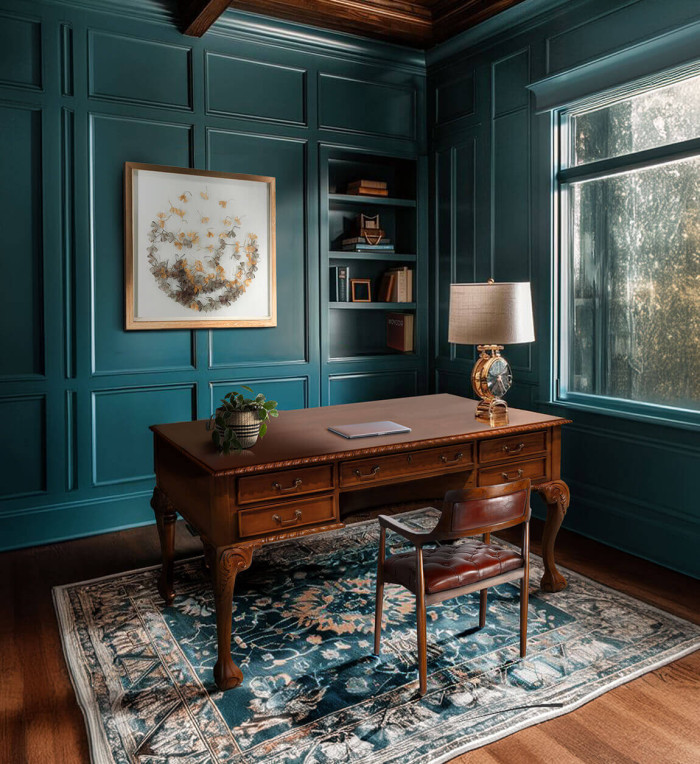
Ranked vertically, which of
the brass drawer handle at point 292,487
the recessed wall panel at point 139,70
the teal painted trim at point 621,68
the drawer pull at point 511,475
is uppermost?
the recessed wall panel at point 139,70

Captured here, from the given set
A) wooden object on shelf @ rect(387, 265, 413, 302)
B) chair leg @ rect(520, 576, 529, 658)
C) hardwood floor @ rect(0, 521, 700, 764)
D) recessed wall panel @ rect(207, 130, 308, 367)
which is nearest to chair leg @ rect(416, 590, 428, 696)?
hardwood floor @ rect(0, 521, 700, 764)

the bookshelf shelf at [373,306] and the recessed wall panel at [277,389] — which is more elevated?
the bookshelf shelf at [373,306]

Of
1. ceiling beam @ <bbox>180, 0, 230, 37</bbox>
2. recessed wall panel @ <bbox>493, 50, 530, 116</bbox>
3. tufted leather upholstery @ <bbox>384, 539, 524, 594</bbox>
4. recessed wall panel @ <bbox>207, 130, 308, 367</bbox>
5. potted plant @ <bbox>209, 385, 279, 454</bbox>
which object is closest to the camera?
tufted leather upholstery @ <bbox>384, 539, 524, 594</bbox>

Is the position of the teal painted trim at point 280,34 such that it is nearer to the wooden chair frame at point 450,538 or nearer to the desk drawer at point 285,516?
the desk drawer at point 285,516

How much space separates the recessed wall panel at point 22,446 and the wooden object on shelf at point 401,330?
97.0 inches

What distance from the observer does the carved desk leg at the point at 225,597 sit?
2262 millimetres

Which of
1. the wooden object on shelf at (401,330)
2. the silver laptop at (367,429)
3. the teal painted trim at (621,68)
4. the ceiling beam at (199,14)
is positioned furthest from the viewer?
the wooden object on shelf at (401,330)

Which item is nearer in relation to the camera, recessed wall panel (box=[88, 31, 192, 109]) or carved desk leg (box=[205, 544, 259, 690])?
carved desk leg (box=[205, 544, 259, 690])

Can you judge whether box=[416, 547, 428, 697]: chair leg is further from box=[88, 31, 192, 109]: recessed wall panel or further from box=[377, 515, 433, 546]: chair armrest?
box=[88, 31, 192, 109]: recessed wall panel

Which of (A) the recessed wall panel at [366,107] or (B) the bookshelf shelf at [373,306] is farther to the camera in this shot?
(B) the bookshelf shelf at [373,306]

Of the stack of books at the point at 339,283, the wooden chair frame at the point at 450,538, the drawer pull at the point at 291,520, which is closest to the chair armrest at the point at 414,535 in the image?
the wooden chair frame at the point at 450,538

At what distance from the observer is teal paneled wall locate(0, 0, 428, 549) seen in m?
3.61

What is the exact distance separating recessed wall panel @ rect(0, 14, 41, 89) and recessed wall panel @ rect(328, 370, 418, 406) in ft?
8.22

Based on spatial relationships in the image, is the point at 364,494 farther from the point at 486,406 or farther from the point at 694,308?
the point at 694,308
